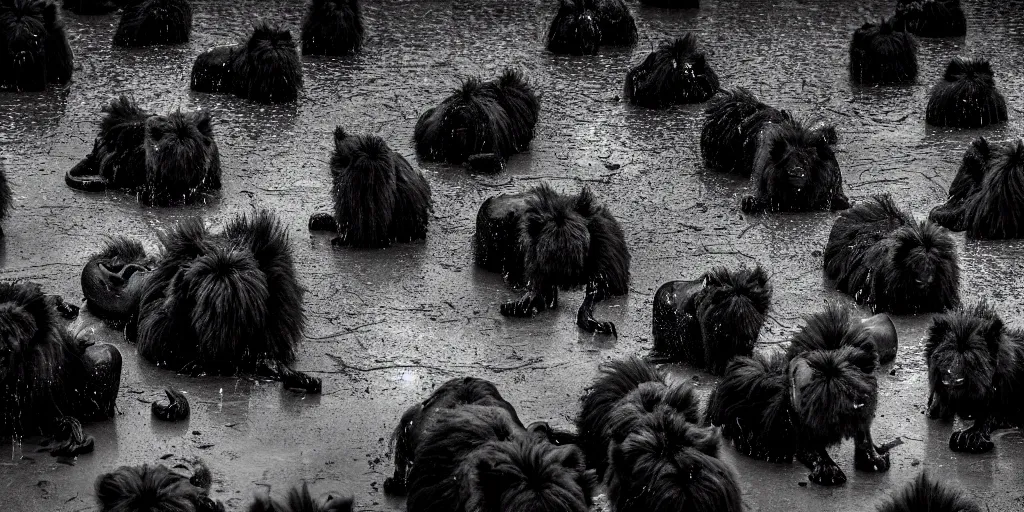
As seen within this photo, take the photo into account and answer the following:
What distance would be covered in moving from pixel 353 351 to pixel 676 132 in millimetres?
5285

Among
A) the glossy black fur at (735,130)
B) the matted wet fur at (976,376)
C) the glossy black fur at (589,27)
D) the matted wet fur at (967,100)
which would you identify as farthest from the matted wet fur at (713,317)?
the glossy black fur at (589,27)

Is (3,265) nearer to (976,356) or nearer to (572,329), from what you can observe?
(572,329)

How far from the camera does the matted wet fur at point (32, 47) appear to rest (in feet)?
49.8

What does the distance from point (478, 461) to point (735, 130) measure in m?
6.51

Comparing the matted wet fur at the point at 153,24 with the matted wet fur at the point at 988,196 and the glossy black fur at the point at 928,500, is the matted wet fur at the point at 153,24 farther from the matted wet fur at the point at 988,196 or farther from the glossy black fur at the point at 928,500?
the glossy black fur at the point at 928,500

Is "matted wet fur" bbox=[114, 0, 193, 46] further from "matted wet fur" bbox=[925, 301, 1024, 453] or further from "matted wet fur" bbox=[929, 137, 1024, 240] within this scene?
"matted wet fur" bbox=[925, 301, 1024, 453]

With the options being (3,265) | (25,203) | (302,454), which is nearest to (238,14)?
(25,203)

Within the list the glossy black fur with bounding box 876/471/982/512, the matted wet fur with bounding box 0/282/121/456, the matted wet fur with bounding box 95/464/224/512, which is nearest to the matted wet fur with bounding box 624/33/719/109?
the matted wet fur with bounding box 0/282/121/456

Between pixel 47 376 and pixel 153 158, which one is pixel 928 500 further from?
pixel 153 158

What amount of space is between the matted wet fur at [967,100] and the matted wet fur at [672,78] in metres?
2.14

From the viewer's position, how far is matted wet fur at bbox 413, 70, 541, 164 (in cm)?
1358

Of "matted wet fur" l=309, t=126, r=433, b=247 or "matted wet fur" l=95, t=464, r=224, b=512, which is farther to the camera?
"matted wet fur" l=309, t=126, r=433, b=247

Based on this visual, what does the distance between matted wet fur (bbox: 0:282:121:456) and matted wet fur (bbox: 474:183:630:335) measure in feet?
9.69

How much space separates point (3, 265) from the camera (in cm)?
1152
